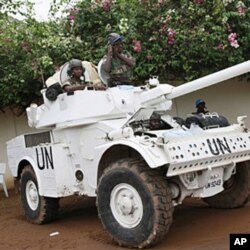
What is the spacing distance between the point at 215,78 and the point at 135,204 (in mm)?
1691

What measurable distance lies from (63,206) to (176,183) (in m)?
3.60

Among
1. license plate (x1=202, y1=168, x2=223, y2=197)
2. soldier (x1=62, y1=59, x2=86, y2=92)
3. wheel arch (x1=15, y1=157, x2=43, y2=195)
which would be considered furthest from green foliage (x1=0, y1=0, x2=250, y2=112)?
license plate (x1=202, y1=168, x2=223, y2=197)

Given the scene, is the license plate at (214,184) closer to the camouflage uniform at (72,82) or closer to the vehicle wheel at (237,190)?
the vehicle wheel at (237,190)

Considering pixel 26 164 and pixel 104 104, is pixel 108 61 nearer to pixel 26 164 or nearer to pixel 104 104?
pixel 104 104

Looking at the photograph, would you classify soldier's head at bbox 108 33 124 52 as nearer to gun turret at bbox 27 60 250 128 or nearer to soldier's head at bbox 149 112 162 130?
gun turret at bbox 27 60 250 128

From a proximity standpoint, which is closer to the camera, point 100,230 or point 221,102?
point 100,230

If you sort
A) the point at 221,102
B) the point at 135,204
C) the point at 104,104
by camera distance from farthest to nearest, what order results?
the point at 221,102 → the point at 104,104 → the point at 135,204

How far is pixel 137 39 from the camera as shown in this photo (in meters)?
10.3

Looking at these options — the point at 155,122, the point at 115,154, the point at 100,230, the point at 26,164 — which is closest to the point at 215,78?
the point at 155,122

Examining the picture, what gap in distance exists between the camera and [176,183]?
591 centimetres

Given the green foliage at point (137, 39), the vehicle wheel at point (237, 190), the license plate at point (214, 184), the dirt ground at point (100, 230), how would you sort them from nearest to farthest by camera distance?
the dirt ground at point (100, 230) < the license plate at point (214, 184) < the vehicle wheel at point (237, 190) < the green foliage at point (137, 39)

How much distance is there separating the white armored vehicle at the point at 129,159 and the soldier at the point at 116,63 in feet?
0.98

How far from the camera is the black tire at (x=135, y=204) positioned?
17.8ft

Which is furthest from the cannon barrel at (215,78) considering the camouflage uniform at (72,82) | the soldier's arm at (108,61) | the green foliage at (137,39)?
the green foliage at (137,39)
